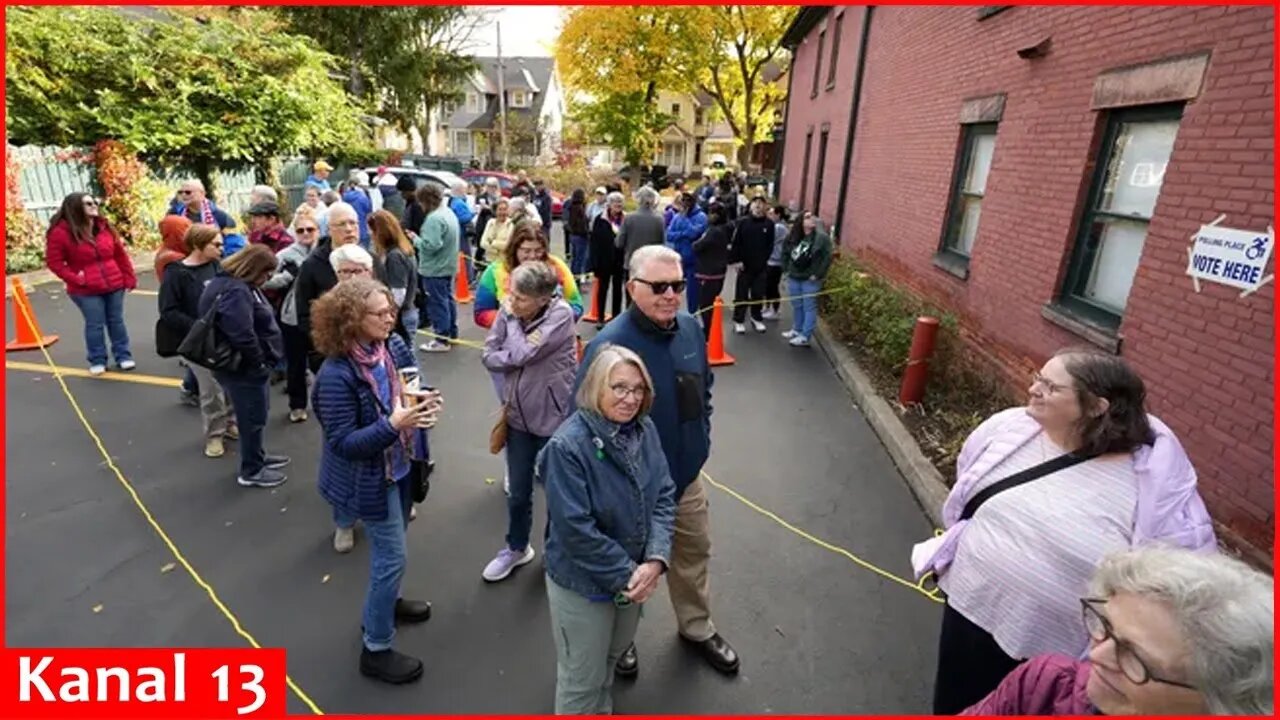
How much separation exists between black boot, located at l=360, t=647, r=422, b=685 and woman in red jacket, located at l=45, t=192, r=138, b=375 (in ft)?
16.4

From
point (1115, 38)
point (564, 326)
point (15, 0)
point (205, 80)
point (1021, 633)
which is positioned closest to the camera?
point (1021, 633)

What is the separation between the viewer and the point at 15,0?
10617mm

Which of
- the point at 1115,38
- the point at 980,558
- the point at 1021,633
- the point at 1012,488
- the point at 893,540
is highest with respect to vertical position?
the point at 1115,38

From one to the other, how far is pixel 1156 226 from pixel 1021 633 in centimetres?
345

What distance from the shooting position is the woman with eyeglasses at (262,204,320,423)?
5.41 m

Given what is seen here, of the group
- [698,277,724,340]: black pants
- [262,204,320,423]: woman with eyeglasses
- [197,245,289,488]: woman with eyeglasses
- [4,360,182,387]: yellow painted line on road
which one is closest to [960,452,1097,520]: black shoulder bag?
[197,245,289,488]: woman with eyeglasses

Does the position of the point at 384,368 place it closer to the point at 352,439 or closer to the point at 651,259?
the point at 352,439

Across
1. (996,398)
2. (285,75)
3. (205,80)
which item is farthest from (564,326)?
(285,75)

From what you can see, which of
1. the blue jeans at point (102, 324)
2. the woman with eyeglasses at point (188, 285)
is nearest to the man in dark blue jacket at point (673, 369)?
the woman with eyeglasses at point (188, 285)

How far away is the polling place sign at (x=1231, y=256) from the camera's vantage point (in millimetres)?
3416

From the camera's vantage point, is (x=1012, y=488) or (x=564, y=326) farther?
(x=564, y=326)

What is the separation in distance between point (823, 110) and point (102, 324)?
14923 millimetres

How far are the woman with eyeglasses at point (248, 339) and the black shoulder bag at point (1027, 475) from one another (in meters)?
4.31

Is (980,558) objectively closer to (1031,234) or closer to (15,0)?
(1031,234)
